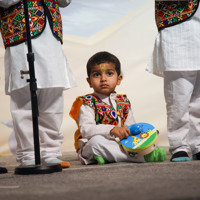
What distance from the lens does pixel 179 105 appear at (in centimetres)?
205

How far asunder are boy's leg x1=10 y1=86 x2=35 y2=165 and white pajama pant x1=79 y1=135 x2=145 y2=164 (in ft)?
1.07

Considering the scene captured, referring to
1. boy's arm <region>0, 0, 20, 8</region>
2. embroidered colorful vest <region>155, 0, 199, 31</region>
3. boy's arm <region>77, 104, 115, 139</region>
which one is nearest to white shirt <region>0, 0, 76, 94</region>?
boy's arm <region>0, 0, 20, 8</region>

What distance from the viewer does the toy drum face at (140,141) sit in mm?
2051

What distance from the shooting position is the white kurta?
2.14 metres

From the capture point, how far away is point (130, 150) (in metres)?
2.07

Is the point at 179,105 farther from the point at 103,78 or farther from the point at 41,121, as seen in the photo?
the point at 41,121

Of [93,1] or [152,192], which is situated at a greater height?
[93,1]

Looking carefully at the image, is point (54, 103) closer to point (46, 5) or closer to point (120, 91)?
point (46, 5)

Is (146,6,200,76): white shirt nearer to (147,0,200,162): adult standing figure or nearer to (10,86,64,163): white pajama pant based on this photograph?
(147,0,200,162): adult standing figure

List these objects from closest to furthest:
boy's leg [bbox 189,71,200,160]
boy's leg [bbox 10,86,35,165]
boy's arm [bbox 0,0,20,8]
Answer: boy's arm [bbox 0,0,20,8] → boy's leg [bbox 10,86,35,165] → boy's leg [bbox 189,71,200,160]

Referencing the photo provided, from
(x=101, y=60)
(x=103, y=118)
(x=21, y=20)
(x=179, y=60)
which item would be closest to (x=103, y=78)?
(x=101, y=60)

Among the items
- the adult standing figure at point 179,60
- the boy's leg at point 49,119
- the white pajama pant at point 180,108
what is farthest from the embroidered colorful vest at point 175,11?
the boy's leg at point 49,119

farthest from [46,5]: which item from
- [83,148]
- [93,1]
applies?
[93,1]

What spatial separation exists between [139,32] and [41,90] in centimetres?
170
